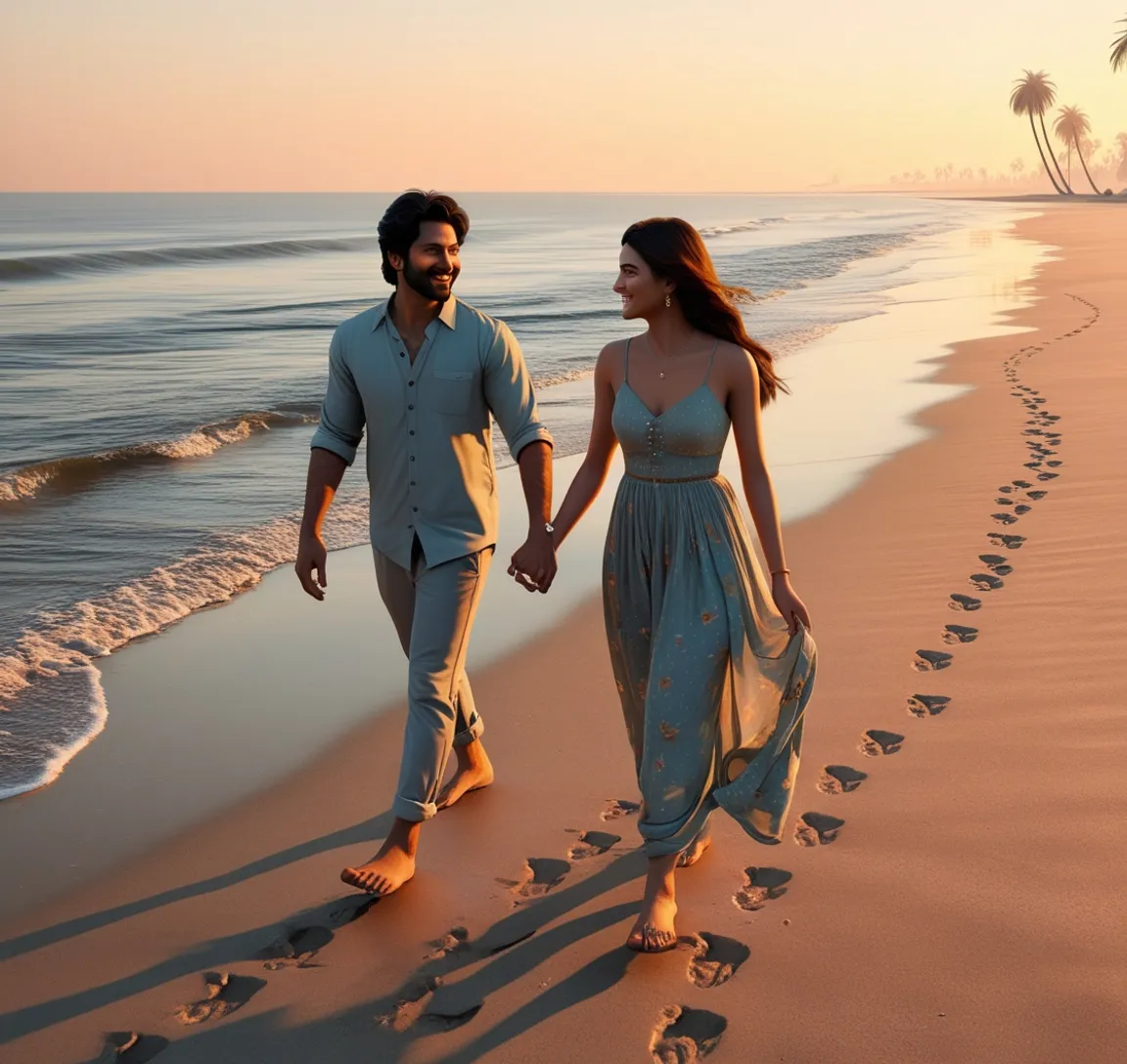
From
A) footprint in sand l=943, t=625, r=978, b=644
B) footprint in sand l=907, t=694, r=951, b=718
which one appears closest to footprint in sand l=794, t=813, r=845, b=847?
footprint in sand l=907, t=694, r=951, b=718

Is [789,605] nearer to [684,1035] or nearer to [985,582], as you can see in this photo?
[684,1035]

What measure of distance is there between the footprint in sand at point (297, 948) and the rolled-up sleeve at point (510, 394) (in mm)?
1377

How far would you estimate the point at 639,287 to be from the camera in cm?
326

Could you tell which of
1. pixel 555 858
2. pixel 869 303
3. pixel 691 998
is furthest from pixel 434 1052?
pixel 869 303

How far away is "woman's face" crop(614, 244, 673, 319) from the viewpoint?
3.26 metres

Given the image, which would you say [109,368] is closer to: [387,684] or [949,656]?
[387,684]

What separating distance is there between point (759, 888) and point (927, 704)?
4.56ft

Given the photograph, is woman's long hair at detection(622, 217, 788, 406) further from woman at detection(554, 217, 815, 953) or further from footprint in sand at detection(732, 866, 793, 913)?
footprint in sand at detection(732, 866, 793, 913)

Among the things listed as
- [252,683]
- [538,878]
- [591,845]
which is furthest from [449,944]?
[252,683]

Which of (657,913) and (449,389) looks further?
(449,389)

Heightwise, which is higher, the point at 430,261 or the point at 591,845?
the point at 430,261

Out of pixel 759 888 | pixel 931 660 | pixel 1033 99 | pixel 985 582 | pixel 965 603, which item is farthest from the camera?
pixel 1033 99

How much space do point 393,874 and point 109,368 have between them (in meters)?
15.3

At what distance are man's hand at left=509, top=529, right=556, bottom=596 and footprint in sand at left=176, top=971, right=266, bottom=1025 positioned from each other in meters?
1.22
